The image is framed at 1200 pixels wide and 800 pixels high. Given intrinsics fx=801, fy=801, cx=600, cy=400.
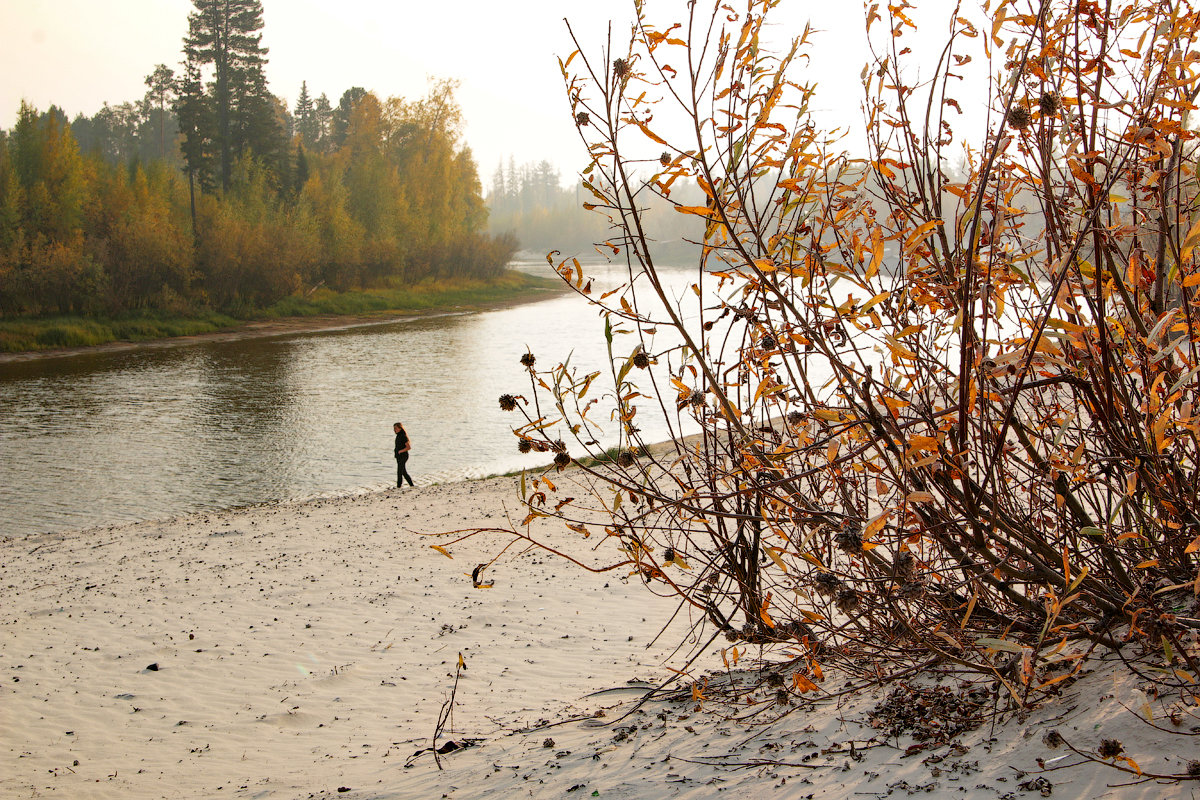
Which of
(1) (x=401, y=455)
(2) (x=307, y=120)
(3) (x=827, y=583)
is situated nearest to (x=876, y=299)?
(3) (x=827, y=583)

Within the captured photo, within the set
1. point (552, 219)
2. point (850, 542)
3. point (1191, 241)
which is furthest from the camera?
point (552, 219)

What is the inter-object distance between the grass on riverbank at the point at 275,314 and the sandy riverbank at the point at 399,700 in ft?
75.2

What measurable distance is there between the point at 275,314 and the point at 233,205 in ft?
22.1

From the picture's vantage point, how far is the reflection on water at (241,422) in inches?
494

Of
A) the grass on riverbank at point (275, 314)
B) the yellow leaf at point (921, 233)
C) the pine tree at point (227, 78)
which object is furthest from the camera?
the pine tree at point (227, 78)

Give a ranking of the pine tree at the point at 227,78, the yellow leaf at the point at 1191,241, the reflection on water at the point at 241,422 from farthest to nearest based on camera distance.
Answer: the pine tree at the point at 227,78 < the reflection on water at the point at 241,422 < the yellow leaf at the point at 1191,241

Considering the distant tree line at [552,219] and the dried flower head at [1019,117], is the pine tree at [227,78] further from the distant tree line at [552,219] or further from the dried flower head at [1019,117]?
the dried flower head at [1019,117]

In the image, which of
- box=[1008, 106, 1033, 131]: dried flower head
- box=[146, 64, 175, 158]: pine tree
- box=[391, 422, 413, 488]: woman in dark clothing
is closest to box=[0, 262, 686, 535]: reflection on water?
box=[391, 422, 413, 488]: woman in dark clothing

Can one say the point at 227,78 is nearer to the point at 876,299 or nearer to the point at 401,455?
the point at 401,455

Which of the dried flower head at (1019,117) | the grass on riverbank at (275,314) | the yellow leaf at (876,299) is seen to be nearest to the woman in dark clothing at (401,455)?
the yellow leaf at (876,299)

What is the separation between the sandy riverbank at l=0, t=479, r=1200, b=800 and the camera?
2236mm

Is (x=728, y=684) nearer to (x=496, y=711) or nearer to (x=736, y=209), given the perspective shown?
(x=496, y=711)

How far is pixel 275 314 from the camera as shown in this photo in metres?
36.8

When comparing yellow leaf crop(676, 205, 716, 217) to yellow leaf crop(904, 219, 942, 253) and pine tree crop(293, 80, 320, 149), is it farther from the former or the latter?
pine tree crop(293, 80, 320, 149)
